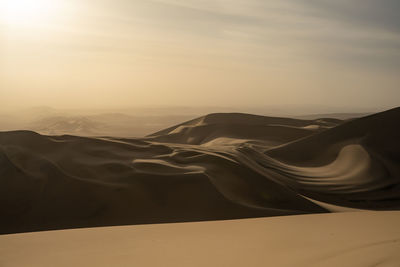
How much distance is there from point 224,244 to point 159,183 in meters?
3.84

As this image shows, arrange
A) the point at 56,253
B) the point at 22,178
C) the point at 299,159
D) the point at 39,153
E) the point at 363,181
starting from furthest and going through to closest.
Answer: the point at 299,159 < the point at 363,181 < the point at 39,153 < the point at 22,178 < the point at 56,253

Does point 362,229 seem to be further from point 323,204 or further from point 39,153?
point 39,153

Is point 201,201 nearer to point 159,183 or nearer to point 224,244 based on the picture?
point 159,183

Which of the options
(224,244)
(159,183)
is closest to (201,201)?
(159,183)

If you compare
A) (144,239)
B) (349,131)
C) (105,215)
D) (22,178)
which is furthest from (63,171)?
(349,131)

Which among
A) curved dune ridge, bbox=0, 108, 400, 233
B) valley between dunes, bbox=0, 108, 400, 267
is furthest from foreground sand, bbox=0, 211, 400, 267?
curved dune ridge, bbox=0, 108, 400, 233

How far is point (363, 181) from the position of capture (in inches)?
359

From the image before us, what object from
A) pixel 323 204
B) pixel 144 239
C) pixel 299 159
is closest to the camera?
pixel 144 239

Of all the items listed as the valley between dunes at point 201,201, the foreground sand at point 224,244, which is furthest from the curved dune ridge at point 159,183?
the foreground sand at point 224,244

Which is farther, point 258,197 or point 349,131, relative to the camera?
point 349,131

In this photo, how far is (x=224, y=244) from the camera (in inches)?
126

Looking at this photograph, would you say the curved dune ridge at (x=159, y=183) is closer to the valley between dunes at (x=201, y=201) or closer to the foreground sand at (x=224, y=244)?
the valley between dunes at (x=201, y=201)

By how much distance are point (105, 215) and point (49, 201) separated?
1.08 m

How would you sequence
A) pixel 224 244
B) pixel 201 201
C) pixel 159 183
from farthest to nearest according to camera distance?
1. pixel 159 183
2. pixel 201 201
3. pixel 224 244
